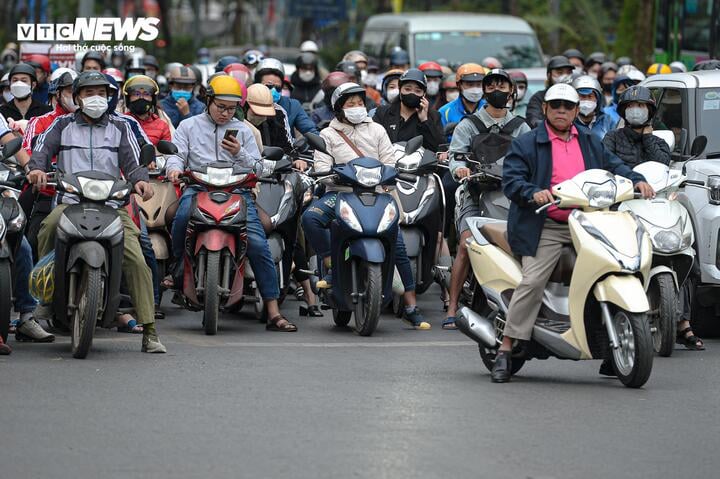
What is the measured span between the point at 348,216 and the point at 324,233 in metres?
0.68

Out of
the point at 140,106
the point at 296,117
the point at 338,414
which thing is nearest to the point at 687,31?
the point at 296,117

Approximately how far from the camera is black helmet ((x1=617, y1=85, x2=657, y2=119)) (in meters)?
12.0

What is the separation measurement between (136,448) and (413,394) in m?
2.07

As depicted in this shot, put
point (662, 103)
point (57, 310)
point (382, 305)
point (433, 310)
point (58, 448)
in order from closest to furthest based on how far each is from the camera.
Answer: point (58, 448)
point (57, 310)
point (382, 305)
point (662, 103)
point (433, 310)

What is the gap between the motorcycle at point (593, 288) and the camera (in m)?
8.98

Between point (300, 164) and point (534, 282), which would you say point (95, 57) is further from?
point (534, 282)

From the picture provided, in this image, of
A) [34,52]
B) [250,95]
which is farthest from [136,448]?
[34,52]

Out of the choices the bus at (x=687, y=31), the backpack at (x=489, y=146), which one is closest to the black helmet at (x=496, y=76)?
the backpack at (x=489, y=146)

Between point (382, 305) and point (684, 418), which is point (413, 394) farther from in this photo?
point (382, 305)

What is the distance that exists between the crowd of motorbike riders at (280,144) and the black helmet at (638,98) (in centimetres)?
1

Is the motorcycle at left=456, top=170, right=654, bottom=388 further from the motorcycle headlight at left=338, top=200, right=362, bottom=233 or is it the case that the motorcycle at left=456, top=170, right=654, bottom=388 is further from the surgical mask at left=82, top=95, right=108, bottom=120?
the surgical mask at left=82, top=95, right=108, bottom=120

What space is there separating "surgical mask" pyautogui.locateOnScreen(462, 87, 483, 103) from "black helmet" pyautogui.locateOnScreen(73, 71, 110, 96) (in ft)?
15.6

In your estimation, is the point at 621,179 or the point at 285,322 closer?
the point at 621,179

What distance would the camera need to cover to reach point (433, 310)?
1363cm
